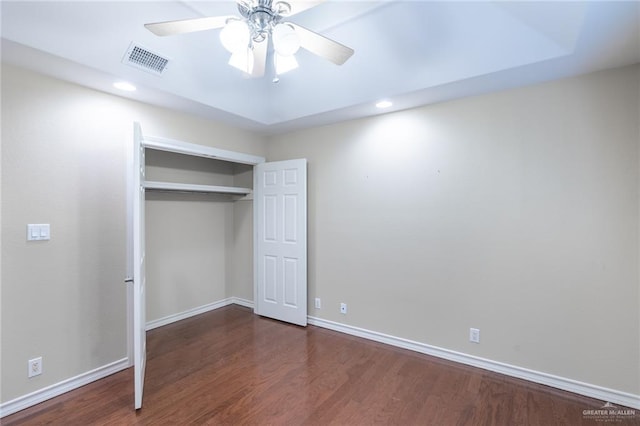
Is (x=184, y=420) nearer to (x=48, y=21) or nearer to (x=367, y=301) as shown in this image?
(x=367, y=301)

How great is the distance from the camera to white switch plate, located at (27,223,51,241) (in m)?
2.25

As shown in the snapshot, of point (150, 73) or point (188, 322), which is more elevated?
point (150, 73)

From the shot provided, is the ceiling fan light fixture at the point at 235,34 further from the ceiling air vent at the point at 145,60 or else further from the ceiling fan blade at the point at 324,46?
the ceiling air vent at the point at 145,60

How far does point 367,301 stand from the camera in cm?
339

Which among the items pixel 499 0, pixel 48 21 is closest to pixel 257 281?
pixel 48 21

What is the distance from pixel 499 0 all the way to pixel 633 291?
229cm

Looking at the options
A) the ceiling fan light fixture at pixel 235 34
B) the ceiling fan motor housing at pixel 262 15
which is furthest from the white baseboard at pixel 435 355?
the ceiling fan motor housing at pixel 262 15

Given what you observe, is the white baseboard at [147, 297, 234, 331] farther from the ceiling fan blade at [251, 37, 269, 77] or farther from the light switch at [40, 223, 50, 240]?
the ceiling fan blade at [251, 37, 269, 77]

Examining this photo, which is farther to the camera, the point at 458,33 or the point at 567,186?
the point at 567,186

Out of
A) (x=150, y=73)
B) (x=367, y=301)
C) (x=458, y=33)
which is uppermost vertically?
(x=458, y=33)

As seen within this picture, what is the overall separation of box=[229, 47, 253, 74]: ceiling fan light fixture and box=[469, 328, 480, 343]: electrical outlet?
9.43ft

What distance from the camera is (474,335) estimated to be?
2.76 metres

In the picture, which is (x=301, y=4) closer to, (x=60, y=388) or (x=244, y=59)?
(x=244, y=59)

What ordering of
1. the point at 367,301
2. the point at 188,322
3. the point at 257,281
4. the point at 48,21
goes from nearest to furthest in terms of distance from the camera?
the point at 48,21, the point at 367,301, the point at 188,322, the point at 257,281
